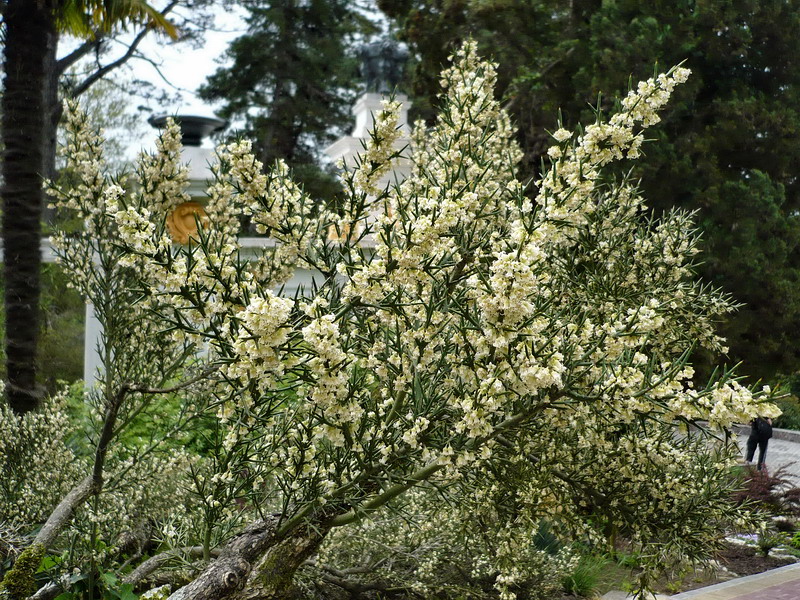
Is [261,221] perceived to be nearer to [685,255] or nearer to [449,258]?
[449,258]

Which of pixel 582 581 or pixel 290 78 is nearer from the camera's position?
pixel 582 581

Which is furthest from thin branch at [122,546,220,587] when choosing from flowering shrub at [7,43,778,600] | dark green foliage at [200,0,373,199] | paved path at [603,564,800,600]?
dark green foliage at [200,0,373,199]

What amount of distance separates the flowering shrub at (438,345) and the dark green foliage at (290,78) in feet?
74.3

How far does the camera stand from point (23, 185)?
828cm

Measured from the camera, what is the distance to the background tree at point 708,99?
51.6 feet

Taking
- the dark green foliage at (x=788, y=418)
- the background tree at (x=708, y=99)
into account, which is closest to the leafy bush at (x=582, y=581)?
A: the background tree at (x=708, y=99)

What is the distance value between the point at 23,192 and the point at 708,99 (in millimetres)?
14268

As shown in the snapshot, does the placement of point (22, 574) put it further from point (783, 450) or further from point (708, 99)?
point (708, 99)

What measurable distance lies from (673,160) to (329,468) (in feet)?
44.2

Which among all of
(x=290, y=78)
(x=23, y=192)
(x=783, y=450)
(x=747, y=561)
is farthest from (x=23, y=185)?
(x=290, y=78)

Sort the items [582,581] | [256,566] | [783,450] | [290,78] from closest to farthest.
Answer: [256,566]
[582,581]
[783,450]
[290,78]

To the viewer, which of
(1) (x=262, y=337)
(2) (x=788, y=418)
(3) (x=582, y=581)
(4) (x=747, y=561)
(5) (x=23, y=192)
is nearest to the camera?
(1) (x=262, y=337)

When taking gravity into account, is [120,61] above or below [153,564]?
above

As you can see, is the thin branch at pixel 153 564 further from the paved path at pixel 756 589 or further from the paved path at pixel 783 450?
the paved path at pixel 783 450
